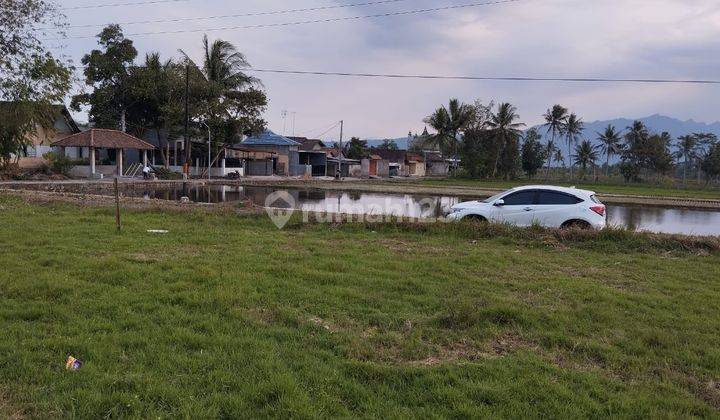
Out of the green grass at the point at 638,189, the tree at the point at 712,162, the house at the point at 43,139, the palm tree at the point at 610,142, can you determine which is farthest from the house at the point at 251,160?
the tree at the point at 712,162

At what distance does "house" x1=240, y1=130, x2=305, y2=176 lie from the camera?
5839cm

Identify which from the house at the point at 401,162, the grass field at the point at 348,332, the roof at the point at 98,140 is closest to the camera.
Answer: the grass field at the point at 348,332

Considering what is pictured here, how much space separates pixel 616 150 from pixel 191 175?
56698mm

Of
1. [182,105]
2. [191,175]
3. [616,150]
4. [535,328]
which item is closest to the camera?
[535,328]

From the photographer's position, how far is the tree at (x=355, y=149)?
79312 millimetres

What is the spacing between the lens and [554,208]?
41.5ft

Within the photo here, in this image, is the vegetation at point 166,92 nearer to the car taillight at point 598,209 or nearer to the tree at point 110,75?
the tree at point 110,75

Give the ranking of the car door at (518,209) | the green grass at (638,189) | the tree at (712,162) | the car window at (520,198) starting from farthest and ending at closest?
the tree at (712,162) < the green grass at (638,189) < the car window at (520,198) < the car door at (518,209)

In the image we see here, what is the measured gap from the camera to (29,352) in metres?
4.02

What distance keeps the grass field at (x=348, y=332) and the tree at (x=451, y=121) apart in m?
58.9

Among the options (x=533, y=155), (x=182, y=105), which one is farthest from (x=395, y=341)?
(x=533, y=155)

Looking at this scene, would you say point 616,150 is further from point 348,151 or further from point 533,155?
point 348,151

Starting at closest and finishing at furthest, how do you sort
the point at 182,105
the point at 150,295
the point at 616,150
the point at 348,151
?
the point at 150,295 → the point at 182,105 → the point at 616,150 → the point at 348,151

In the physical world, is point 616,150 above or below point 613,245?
above
